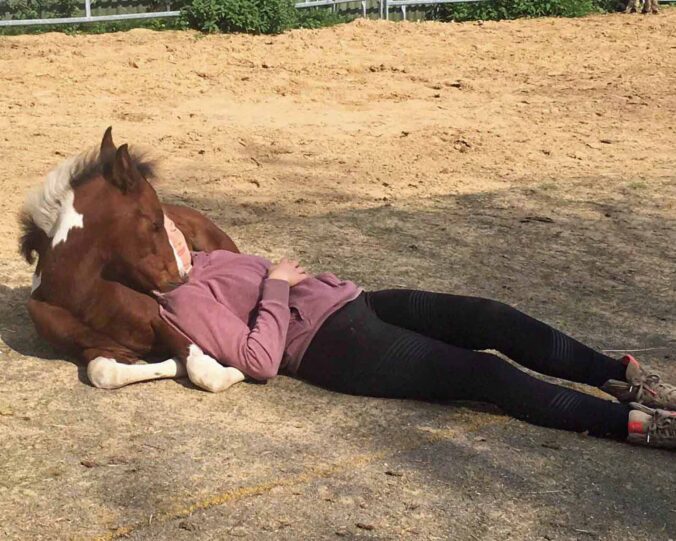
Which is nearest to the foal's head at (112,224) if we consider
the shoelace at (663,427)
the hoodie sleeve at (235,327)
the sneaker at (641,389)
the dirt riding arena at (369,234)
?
the hoodie sleeve at (235,327)

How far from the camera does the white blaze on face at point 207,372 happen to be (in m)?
3.67

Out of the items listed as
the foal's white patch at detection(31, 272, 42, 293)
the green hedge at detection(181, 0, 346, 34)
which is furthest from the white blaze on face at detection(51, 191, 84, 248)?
the green hedge at detection(181, 0, 346, 34)

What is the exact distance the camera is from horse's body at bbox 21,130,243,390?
3.75m

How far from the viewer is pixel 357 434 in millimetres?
3441

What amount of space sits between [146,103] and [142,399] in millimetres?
6007

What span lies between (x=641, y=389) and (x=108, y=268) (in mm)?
1915

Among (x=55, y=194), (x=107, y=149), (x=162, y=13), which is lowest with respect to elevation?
(x=55, y=194)

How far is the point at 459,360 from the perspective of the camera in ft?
11.6

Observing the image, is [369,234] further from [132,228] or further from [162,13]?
[162,13]

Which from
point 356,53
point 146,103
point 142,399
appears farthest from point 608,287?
point 356,53

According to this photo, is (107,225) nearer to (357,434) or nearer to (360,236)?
(357,434)

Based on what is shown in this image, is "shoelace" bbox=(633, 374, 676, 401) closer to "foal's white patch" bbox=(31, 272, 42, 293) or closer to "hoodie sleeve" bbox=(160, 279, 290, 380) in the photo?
"hoodie sleeve" bbox=(160, 279, 290, 380)

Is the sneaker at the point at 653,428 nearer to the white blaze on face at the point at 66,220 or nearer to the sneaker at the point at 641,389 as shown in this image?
the sneaker at the point at 641,389

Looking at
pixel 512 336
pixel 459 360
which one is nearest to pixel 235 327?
pixel 459 360
